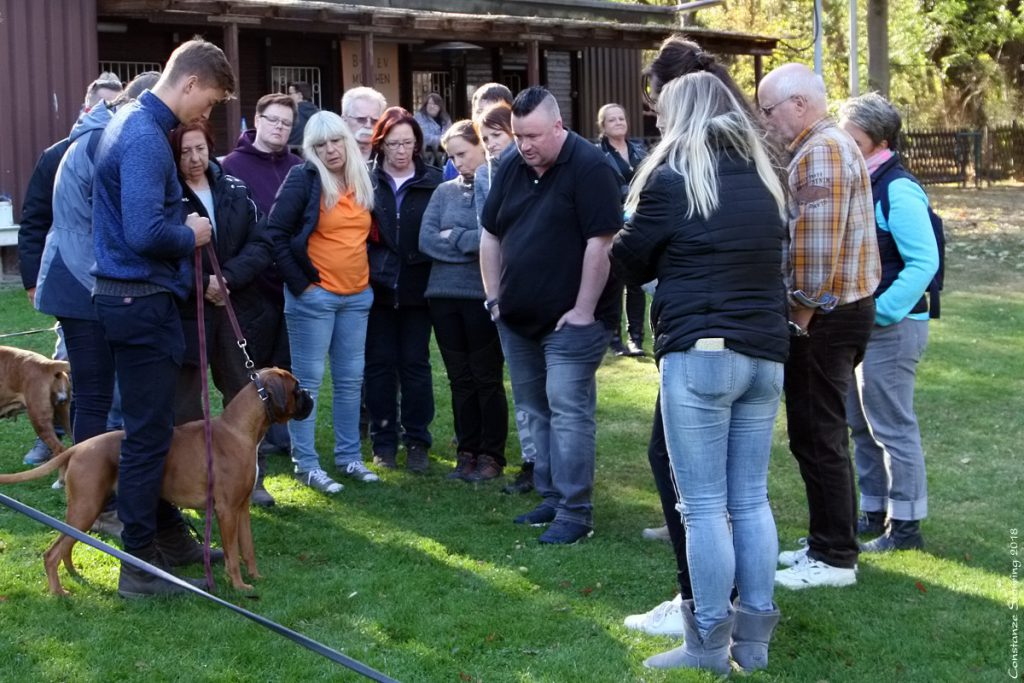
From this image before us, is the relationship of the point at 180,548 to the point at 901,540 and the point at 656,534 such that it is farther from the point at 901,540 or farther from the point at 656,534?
the point at 901,540

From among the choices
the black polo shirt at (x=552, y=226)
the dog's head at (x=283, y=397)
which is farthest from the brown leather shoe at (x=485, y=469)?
the dog's head at (x=283, y=397)

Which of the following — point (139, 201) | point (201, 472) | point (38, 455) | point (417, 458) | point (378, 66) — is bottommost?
point (417, 458)

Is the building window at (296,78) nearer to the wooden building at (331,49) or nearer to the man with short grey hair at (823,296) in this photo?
the wooden building at (331,49)

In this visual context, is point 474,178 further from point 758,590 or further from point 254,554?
point 758,590

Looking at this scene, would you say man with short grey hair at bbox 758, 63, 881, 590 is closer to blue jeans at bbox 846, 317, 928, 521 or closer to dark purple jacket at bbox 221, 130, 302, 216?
blue jeans at bbox 846, 317, 928, 521

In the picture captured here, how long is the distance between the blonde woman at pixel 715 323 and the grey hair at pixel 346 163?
2.70 m

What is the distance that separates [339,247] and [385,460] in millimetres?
1327

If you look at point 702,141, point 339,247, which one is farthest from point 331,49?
point 702,141

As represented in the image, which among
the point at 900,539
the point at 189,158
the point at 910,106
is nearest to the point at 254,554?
the point at 189,158

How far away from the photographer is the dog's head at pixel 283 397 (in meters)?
5.12

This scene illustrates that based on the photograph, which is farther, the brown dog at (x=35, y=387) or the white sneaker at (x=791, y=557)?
the brown dog at (x=35, y=387)

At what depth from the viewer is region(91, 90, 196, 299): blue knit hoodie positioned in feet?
13.9

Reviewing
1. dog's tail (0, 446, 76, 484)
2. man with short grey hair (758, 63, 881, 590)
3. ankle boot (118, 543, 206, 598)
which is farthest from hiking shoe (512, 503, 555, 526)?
dog's tail (0, 446, 76, 484)

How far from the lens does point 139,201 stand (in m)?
4.22
